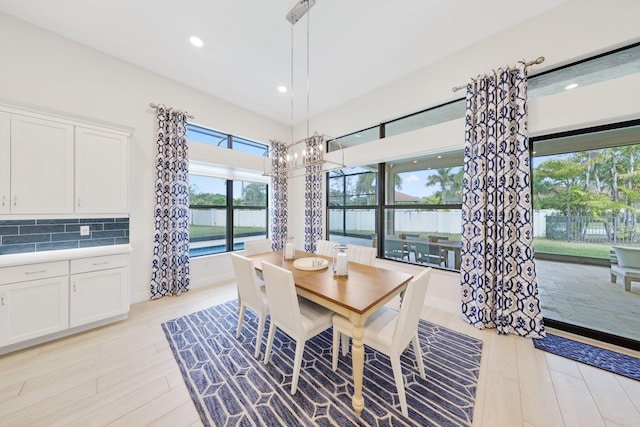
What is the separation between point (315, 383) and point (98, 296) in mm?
2589

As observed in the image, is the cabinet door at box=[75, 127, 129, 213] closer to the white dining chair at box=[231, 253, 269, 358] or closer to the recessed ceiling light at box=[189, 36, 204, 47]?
the recessed ceiling light at box=[189, 36, 204, 47]

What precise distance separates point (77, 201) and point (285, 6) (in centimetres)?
308

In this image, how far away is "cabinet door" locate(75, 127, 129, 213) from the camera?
247 cm

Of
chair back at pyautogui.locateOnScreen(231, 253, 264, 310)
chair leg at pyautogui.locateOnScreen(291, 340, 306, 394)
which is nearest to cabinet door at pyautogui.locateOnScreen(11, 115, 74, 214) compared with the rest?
chair back at pyautogui.locateOnScreen(231, 253, 264, 310)

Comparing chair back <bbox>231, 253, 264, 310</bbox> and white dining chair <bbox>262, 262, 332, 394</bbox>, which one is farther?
chair back <bbox>231, 253, 264, 310</bbox>

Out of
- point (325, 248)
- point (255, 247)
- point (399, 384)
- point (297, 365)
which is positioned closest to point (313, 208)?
point (325, 248)

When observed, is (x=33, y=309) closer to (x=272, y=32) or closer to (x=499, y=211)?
(x=272, y=32)

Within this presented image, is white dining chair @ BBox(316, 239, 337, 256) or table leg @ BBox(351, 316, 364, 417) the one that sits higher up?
white dining chair @ BBox(316, 239, 337, 256)

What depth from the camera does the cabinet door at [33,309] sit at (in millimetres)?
1989

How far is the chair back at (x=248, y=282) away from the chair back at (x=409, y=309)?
1.23 m

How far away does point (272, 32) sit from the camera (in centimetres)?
251

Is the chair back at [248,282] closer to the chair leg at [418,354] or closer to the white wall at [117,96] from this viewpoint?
the chair leg at [418,354]

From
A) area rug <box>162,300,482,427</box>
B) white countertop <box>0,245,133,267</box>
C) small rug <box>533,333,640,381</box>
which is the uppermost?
white countertop <box>0,245,133,267</box>

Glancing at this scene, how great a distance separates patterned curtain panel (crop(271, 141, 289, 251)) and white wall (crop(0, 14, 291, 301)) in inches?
34.9
